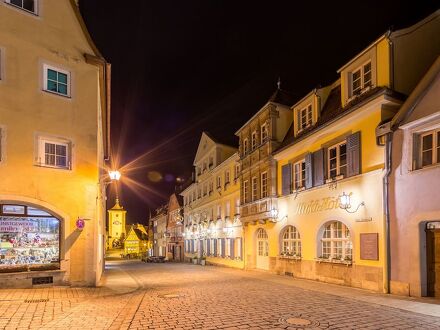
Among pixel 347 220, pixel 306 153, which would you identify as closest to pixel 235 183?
pixel 306 153

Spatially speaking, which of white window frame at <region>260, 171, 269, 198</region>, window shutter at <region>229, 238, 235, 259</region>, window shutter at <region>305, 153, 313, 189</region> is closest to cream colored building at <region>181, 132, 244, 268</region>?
window shutter at <region>229, 238, 235, 259</region>

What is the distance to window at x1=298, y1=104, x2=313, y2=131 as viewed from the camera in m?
20.3

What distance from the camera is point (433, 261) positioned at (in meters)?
12.4

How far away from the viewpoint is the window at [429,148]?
1245 cm

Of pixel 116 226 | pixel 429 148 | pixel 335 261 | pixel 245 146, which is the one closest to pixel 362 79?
pixel 429 148

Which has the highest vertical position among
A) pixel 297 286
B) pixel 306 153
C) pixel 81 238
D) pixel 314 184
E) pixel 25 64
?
pixel 25 64

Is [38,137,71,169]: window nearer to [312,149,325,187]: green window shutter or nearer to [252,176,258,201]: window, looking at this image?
[312,149,325,187]: green window shutter

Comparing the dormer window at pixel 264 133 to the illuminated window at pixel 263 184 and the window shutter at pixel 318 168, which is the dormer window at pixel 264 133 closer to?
the illuminated window at pixel 263 184

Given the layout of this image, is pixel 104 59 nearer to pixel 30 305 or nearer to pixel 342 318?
pixel 30 305

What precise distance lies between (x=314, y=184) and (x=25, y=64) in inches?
530

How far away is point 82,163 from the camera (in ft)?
52.2

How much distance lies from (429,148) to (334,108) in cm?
607

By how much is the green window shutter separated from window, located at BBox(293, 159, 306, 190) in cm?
130

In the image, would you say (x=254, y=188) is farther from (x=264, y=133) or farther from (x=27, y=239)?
(x=27, y=239)
